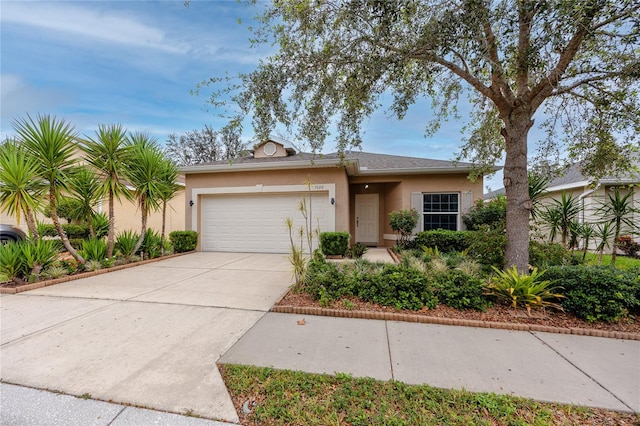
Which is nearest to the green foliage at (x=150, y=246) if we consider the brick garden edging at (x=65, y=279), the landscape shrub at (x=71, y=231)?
the brick garden edging at (x=65, y=279)

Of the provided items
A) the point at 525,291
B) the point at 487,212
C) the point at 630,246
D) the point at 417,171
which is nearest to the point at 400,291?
the point at 525,291

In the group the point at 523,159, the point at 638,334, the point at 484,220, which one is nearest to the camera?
the point at 638,334

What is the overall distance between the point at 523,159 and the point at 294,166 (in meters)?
6.44

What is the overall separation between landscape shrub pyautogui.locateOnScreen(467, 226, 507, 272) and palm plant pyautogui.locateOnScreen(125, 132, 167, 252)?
8.42m

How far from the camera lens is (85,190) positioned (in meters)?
7.09

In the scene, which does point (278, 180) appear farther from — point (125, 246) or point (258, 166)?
point (125, 246)

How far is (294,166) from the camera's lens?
933 cm

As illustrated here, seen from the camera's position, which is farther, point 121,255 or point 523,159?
point 121,255

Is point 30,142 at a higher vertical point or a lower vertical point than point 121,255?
higher

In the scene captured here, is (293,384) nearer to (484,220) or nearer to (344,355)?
(344,355)

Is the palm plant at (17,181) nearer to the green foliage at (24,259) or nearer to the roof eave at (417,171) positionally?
the green foliage at (24,259)

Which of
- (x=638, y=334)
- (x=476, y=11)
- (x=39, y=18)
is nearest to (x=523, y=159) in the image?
(x=476, y=11)

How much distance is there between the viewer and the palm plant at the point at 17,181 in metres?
5.44

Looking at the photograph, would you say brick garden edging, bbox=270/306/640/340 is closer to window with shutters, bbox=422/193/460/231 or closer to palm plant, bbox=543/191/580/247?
palm plant, bbox=543/191/580/247
